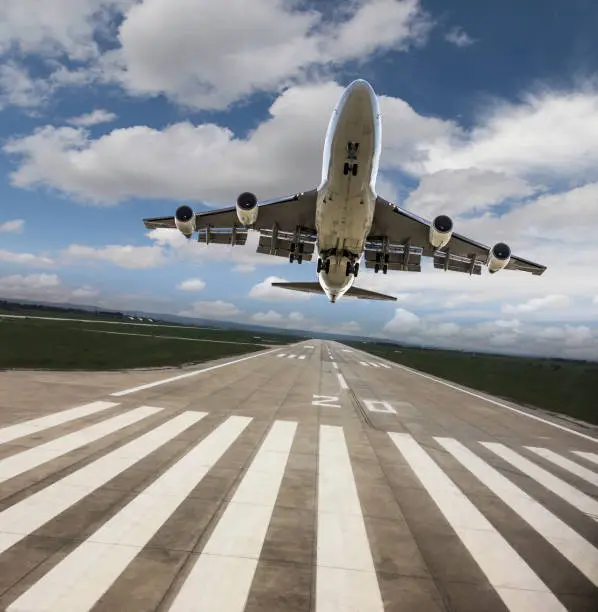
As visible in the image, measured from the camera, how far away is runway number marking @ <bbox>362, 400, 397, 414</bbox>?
55.6ft

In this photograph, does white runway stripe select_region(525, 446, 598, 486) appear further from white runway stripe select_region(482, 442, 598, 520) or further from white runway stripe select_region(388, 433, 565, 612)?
white runway stripe select_region(388, 433, 565, 612)

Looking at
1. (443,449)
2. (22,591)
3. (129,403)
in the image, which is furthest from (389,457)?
(129,403)

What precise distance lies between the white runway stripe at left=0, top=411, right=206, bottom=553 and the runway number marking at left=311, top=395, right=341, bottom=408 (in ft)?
26.3

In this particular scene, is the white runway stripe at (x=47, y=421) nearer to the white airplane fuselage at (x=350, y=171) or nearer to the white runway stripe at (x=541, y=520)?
the white runway stripe at (x=541, y=520)

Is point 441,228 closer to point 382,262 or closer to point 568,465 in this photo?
point 382,262

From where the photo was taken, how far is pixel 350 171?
54.3ft

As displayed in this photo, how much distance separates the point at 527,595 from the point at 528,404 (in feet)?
70.6

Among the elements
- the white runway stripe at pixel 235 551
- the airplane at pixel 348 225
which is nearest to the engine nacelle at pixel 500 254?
the airplane at pixel 348 225

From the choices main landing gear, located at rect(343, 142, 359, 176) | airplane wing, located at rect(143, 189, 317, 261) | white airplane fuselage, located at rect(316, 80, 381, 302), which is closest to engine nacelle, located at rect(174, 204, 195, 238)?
airplane wing, located at rect(143, 189, 317, 261)

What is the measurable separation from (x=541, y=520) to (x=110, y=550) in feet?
21.0

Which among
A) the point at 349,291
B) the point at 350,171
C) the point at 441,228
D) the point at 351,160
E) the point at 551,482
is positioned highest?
the point at 351,160

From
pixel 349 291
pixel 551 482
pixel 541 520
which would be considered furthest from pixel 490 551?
pixel 349 291

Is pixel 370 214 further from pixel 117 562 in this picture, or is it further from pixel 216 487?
pixel 117 562

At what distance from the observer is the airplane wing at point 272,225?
22.9 m
